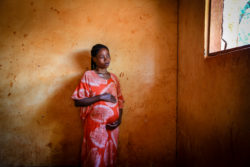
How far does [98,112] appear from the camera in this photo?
1426 millimetres

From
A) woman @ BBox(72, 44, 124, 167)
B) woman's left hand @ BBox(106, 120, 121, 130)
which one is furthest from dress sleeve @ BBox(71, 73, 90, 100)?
woman's left hand @ BBox(106, 120, 121, 130)

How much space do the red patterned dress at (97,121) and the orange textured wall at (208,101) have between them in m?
0.83

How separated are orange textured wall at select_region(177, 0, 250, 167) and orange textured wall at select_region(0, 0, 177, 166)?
9.1 inches

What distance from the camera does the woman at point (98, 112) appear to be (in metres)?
1.39

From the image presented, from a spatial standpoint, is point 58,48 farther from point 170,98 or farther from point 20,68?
point 170,98

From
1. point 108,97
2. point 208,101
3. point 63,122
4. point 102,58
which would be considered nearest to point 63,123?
point 63,122

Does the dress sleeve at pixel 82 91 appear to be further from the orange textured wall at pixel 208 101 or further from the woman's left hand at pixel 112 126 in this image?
the orange textured wall at pixel 208 101

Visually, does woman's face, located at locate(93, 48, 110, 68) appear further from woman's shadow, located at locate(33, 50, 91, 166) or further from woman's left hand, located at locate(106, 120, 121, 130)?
woman's left hand, located at locate(106, 120, 121, 130)

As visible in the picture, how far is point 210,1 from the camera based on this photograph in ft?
3.94

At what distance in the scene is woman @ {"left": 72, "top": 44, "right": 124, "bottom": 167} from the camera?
4.58ft

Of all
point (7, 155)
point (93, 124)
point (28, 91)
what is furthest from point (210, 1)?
point (7, 155)

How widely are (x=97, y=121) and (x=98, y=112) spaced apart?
0.09m

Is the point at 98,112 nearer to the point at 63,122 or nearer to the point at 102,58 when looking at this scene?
the point at 102,58

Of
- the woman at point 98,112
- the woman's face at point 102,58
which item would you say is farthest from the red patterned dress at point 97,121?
the woman's face at point 102,58
